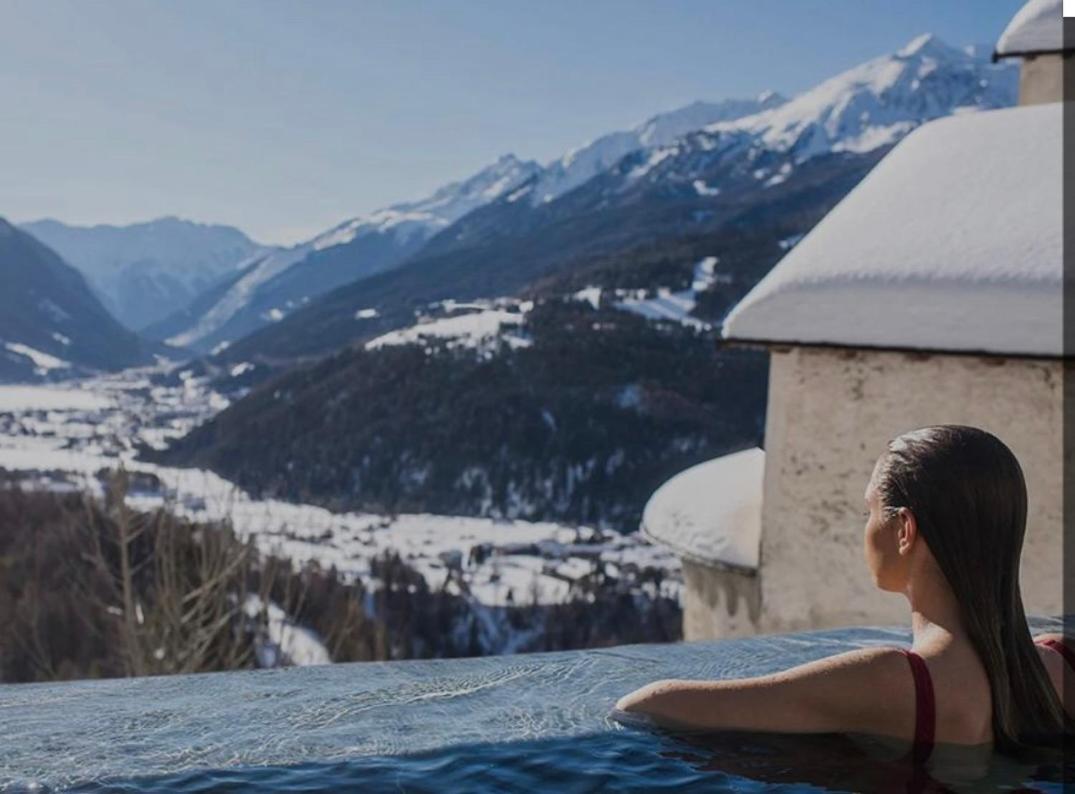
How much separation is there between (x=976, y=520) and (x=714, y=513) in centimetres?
640

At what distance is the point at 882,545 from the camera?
2.25 m

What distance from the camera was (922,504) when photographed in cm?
216

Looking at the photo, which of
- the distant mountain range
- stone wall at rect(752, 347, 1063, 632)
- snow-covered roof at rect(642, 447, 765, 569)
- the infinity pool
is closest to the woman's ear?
the infinity pool

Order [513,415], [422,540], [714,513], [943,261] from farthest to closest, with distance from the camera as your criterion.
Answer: [513,415] < [422,540] < [714,513] < [943,261]

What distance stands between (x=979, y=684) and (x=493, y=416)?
370 ft

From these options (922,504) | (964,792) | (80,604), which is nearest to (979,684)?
(964,792)

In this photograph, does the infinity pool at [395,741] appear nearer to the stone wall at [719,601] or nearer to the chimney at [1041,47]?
the stone wall at [719,601]

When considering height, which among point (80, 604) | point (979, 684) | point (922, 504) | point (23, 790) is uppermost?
point (922, 504)

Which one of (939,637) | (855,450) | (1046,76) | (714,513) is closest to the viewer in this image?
(939,637)

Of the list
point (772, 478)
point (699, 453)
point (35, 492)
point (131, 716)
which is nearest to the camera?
point (131, 716)

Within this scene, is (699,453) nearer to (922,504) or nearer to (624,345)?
(624,345)

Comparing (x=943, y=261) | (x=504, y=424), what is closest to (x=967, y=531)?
(x=943, y=261)

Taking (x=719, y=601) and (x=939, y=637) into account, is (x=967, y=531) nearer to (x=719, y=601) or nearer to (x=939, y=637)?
(x=939, y=637)

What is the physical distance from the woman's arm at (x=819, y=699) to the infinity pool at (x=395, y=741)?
0.28ft
